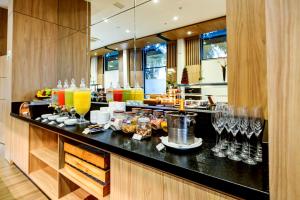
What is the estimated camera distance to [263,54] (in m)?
1.00

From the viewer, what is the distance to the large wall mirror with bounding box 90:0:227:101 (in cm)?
163

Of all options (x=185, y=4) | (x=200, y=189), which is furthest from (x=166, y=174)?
(x=185, y=4)

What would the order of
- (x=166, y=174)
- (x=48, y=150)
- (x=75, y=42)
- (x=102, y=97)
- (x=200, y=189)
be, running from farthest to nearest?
(x=75, y=42), (x=102, y=97), (x=48, y=150), (x=166, y=174), (x=200, y=189)

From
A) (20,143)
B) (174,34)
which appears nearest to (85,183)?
(20,143)

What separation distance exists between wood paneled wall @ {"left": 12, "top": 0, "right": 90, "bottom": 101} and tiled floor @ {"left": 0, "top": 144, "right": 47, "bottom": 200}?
3.74 feet

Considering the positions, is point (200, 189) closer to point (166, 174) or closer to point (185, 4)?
point (166, 174)

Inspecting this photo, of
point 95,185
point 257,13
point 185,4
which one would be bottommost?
point 95,185

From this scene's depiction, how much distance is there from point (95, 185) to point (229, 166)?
1016mm

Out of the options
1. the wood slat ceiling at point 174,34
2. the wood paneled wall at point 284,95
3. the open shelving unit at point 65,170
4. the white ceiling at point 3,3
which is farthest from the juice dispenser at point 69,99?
the white ceiling at point 3,3

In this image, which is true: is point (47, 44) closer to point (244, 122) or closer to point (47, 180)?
point (47, 180)

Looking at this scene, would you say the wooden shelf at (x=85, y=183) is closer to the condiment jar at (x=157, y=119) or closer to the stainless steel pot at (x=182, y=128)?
the condiment jar at (x=157, y=119)

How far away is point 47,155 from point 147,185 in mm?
1693

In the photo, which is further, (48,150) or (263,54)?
(48,150)

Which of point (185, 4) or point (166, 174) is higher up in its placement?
point (185, 4)
